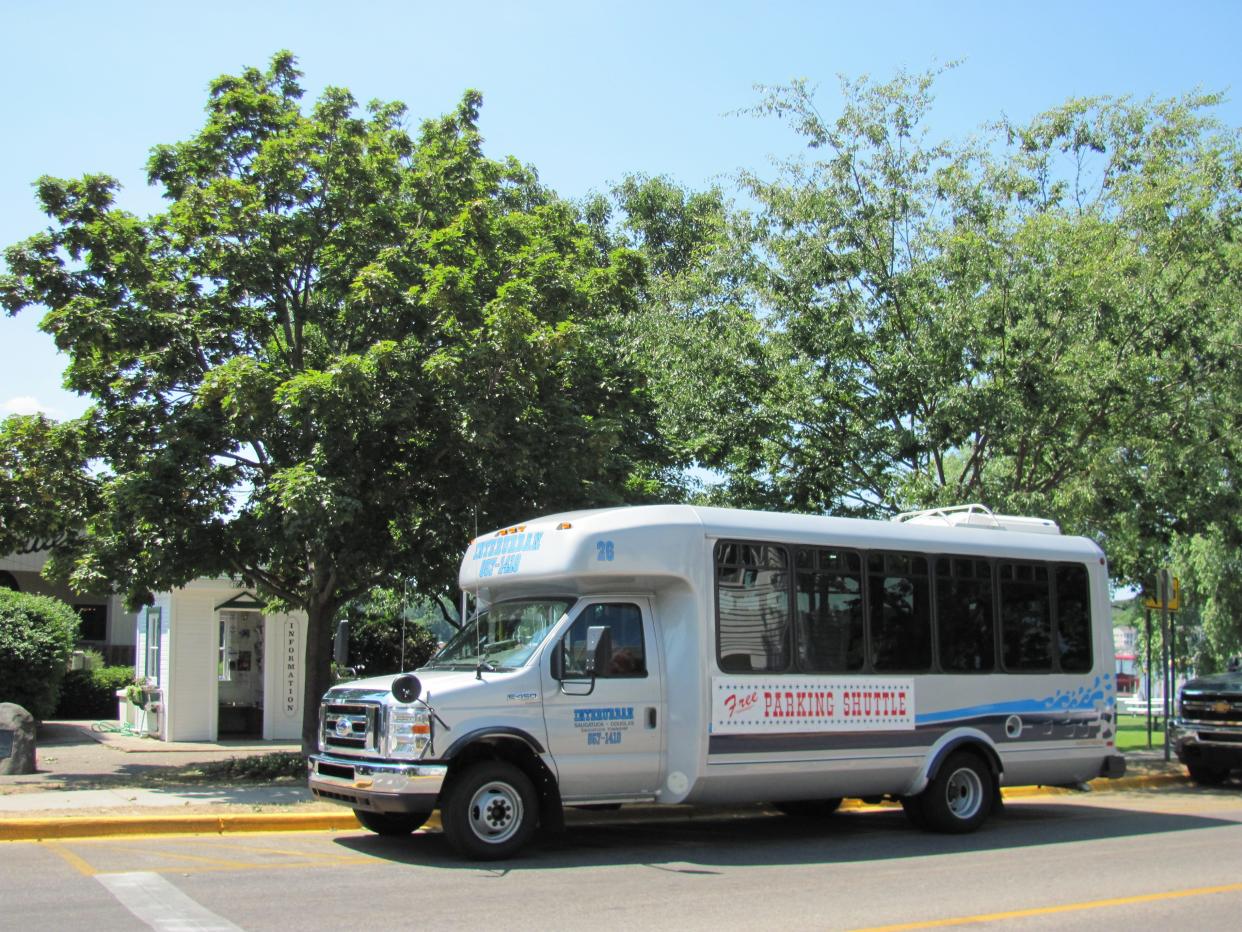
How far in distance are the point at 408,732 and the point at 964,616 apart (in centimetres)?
588

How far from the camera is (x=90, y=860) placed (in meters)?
9.73

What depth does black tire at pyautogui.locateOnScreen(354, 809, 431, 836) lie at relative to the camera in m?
10.8

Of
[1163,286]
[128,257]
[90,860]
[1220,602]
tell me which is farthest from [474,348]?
[1220,602]

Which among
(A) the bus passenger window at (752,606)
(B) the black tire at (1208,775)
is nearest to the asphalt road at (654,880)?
(A) the bus passenger window at (752,606)

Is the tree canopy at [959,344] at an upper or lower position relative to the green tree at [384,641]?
upper

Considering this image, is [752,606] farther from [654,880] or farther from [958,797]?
[958,797]

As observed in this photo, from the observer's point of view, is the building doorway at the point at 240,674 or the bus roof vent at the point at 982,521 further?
the building doorway at the point at 240,674

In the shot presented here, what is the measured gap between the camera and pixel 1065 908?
8391 mm

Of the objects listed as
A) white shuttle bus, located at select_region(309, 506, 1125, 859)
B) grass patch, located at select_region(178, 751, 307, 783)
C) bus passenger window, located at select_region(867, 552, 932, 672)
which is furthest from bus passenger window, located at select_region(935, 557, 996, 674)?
grass patch, located at select_region(178, 751, 307, 783)

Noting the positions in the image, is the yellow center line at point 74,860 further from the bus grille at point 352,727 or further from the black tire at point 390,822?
the black tire at point 390,822

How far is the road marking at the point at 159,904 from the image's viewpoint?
288 inches

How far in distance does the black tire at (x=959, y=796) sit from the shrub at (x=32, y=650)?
15430mm

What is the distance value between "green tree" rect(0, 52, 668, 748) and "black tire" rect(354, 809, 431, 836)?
3.50m

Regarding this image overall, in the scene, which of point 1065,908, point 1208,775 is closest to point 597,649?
point 1065,908
